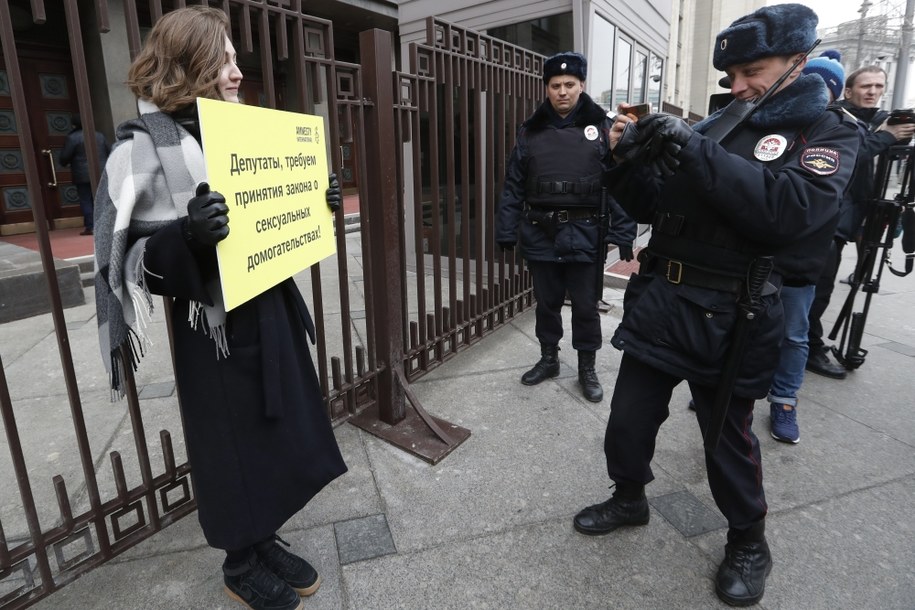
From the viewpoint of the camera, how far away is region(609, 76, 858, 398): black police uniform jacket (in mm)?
1647

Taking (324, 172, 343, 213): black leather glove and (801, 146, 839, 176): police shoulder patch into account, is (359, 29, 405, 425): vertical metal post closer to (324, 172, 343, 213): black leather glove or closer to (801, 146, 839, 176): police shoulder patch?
(324, 172, 343, 213): black leather glove

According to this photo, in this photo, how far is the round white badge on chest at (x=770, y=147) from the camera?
5.78ft

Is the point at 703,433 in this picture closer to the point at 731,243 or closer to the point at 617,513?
the point at 617,513

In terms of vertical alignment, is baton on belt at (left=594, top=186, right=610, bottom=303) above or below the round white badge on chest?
below

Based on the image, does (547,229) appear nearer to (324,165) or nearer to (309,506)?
(324,165)

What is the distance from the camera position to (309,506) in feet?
8.21

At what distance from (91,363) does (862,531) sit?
16.2 ft

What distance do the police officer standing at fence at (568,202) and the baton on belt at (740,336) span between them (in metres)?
1.64

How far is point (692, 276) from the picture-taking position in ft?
6.35

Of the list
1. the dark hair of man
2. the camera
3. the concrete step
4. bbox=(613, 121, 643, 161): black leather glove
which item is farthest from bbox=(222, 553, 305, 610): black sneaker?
the dark hair of man

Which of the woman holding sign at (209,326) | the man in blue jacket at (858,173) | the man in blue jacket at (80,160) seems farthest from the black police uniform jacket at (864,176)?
the man in blue jacket at (80,160)

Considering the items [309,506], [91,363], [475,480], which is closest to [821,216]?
[475,480]

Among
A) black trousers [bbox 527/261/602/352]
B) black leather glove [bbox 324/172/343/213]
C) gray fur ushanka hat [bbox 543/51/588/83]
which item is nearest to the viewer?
black leather glove [bbox 324/172/343/213]

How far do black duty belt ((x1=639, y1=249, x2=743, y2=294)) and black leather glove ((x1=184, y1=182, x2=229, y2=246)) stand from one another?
151 cm
